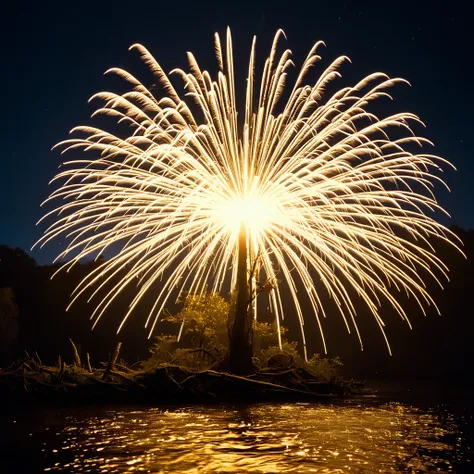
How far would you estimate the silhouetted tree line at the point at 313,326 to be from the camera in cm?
7025

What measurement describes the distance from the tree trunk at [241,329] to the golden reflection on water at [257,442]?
7462mm

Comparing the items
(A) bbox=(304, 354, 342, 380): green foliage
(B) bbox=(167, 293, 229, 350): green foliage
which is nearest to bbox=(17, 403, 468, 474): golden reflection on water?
(A) bbox=(304, 354, 342, 380): green foliage

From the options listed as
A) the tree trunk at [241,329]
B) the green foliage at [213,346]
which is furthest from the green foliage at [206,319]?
the tree trunk at [241,329]

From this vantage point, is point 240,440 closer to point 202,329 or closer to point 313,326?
point 202,329

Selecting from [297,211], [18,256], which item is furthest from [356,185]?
[18,256]

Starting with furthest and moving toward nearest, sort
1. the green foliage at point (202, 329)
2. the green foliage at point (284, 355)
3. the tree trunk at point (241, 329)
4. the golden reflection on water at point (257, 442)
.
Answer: the green foliage at point (202, 329), the green foliage at point (284, 355), the tree trunk at point (241, 329), the golden reflection on water at point (257, 442)

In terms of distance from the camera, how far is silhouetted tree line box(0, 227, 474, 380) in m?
70.2

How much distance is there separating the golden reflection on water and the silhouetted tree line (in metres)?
37.0

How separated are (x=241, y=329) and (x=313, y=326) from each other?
1944 inches

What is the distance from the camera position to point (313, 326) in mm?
83062

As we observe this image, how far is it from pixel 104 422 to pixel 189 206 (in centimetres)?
1162

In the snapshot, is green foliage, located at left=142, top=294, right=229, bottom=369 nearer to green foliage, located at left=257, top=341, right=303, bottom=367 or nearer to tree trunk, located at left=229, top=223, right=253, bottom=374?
green foliage, located at left=257, top=341, right=303, bottom=367

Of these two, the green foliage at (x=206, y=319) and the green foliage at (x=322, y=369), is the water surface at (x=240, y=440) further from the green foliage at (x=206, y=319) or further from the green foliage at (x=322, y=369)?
the green foliage at (x=206, y=319)

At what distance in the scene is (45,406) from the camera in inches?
1219
